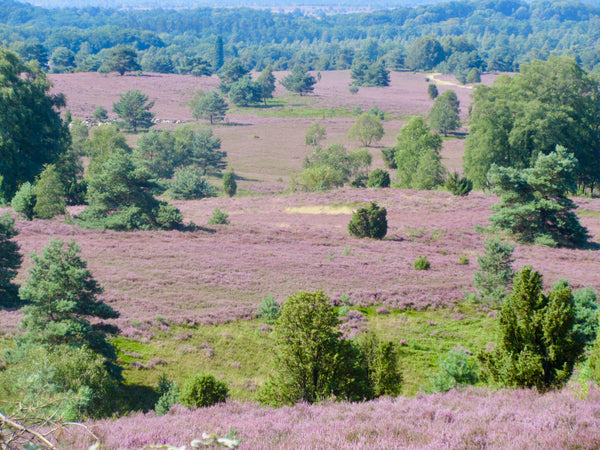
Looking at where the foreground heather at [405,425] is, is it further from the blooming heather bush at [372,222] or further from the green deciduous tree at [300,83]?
the green deciduous tree at [300,83]

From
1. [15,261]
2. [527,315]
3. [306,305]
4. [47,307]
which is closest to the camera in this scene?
[527,315]

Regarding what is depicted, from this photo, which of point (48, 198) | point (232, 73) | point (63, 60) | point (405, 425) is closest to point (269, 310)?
point (405, 425)

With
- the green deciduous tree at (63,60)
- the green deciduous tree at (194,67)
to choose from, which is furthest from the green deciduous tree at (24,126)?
the green deciduous tree at (194,67)

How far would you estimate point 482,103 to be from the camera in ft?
188

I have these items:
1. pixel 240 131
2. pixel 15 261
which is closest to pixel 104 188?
pixel 15 261

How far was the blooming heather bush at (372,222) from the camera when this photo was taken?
121ft

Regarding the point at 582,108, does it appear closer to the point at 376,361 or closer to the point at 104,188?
the point at 104,188

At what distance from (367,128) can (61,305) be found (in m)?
82.2

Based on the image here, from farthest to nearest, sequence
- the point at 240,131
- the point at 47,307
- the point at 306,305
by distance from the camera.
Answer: the point at 240,131
the point at 47,307
the point at 306,305

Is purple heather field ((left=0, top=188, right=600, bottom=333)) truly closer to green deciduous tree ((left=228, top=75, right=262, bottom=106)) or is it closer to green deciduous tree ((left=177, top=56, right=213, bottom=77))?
green deciduous tree ((left=228, top=75, right=262, bottom=106))

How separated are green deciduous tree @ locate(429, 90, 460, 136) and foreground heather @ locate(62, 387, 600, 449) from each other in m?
95.8

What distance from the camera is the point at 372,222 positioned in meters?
36.9

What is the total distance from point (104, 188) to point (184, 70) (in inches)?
5546

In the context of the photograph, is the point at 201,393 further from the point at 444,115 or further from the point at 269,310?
the point at 444,115
